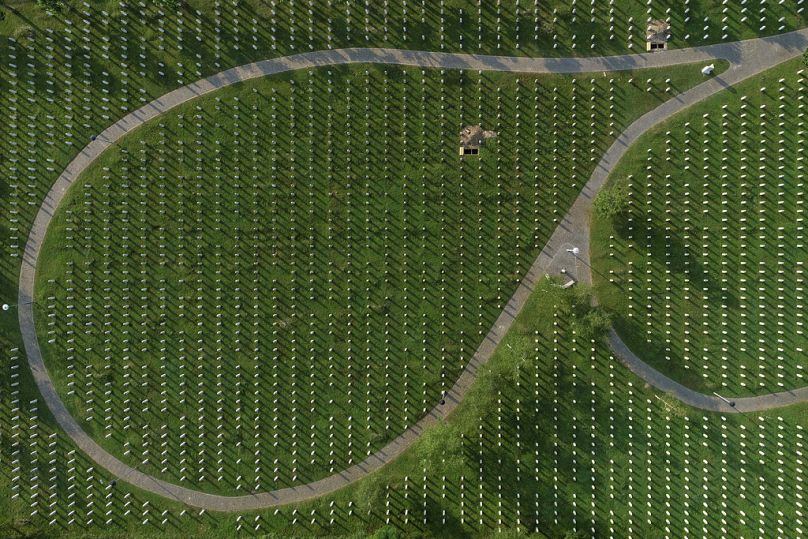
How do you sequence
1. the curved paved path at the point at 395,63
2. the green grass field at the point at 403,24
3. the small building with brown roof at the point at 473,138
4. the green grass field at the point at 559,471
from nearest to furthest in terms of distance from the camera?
1. the green grass field at the point at 559,471
2. the curved paved path at the point at 395,63
3. the green grass field at the point at 403,24
4. the small building with brown roof at the point at 473,138

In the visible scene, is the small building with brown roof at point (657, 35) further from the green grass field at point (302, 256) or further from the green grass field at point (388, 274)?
the green grass field at point (302, 256)

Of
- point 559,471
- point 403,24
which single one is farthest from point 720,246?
Result: point 403,24

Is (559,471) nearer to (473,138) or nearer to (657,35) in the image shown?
(473,138)

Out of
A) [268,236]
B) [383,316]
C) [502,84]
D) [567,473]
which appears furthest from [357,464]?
[502,84]

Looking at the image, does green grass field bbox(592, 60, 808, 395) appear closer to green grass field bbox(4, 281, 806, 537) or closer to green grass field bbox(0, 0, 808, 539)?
green grass field bbox(0, 0, 808, 539)

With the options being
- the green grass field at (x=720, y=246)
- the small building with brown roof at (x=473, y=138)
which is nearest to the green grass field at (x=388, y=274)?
the green grass field at (x=720, y=246)

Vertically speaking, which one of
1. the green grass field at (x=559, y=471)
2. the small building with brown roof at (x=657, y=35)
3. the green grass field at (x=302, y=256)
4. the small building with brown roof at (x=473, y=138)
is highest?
the small building with brown roof at (x=657, y=35)
